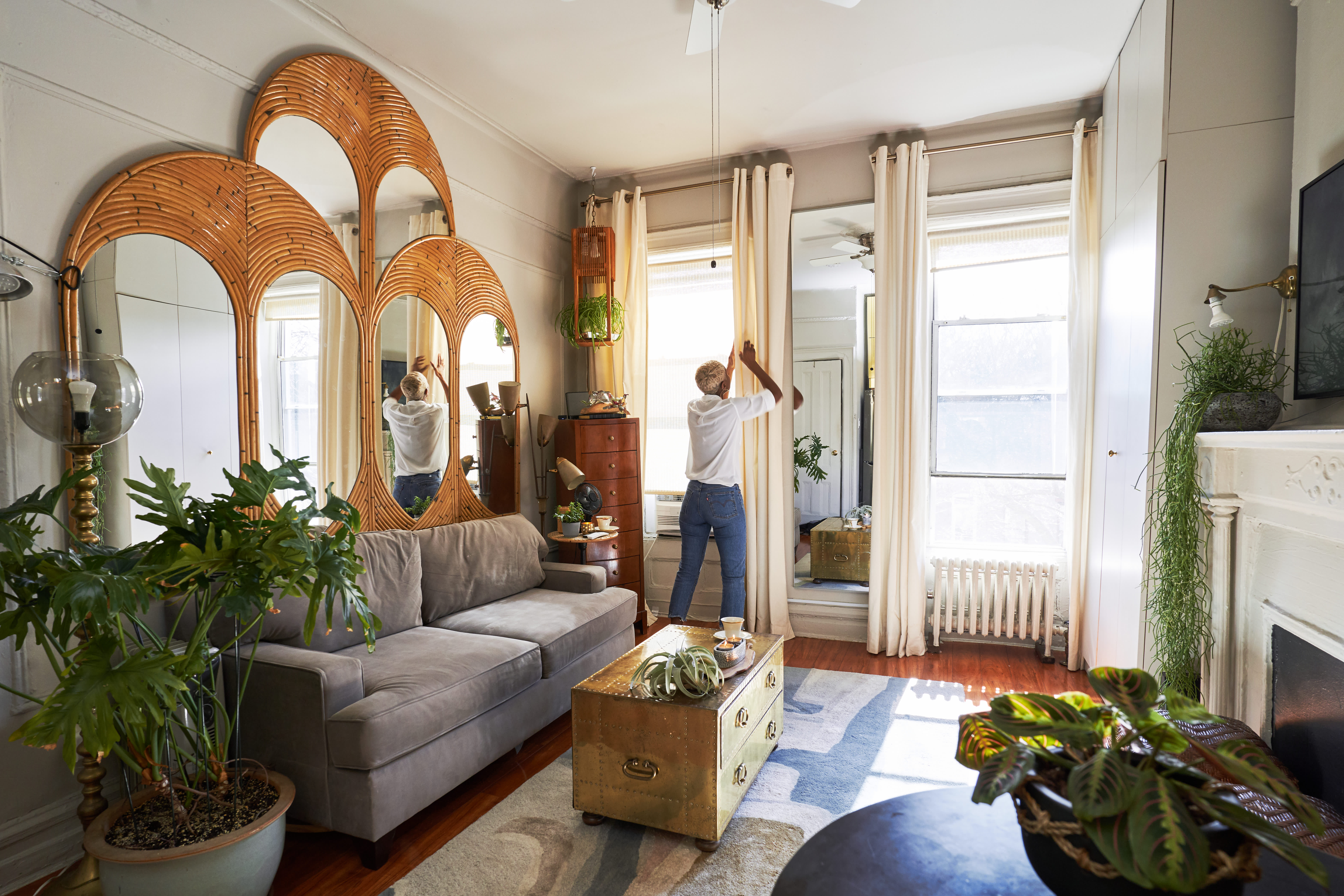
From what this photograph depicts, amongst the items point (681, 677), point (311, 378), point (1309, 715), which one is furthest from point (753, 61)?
point (1309, 715)

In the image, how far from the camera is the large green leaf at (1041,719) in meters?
0.87

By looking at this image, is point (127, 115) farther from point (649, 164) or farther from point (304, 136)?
point (649, 164)

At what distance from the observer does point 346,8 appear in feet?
9.18

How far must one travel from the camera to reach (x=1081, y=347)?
356 cm

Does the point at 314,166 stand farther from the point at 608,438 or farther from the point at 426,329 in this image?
the point at 608,438

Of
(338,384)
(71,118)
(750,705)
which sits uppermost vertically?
(71,118)

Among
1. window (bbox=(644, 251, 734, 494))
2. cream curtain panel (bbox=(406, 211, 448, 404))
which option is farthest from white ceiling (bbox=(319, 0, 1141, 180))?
window (bbox=(644, 251, 734, 494))

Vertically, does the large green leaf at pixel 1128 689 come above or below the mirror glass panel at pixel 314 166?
below

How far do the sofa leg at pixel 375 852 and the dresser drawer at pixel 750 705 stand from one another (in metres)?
1.04

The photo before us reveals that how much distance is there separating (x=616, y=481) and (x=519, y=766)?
6.34 ft

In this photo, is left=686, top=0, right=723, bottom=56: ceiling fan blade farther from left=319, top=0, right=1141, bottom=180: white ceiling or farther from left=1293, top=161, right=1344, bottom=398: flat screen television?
left=1293, top=161, right=1344, bottom=398: flat screen television

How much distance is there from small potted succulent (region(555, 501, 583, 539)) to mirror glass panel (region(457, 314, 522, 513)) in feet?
1.15

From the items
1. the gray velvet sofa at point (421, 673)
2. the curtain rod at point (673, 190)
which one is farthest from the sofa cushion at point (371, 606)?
the curtain rod at point (673, 190)

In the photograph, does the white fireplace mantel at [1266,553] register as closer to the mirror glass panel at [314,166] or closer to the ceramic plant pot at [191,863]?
the ceramic plant pot at [191,863]
